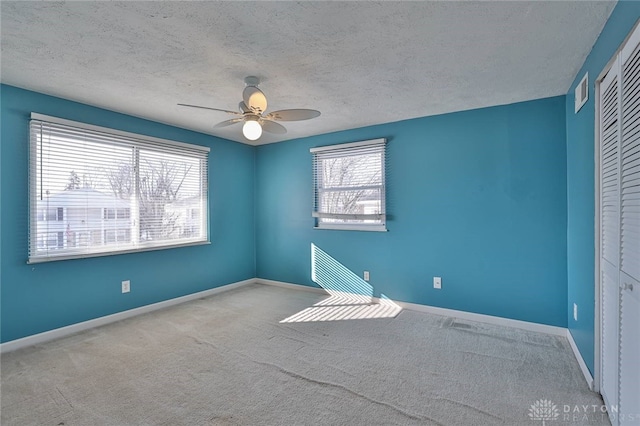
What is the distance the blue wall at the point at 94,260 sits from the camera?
266 cm

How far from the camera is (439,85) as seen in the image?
8.87ft

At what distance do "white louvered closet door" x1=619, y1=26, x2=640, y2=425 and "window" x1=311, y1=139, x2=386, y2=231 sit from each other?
246 cm

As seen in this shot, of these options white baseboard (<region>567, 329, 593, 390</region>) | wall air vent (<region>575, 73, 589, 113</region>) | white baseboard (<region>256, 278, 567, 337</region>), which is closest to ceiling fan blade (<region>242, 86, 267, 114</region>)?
wall air vent (<region>575, 73, 589, 113</region>)

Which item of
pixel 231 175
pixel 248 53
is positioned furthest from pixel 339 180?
pixel 248 53

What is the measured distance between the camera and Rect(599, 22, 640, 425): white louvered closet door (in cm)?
137

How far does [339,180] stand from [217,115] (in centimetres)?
178

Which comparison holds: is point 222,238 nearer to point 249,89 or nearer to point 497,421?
point 249,89

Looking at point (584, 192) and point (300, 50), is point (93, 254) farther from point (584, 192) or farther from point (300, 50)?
point (584, 192)

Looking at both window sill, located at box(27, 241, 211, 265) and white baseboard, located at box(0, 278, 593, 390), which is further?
window sill, located at box(27, 241, 211, 265)

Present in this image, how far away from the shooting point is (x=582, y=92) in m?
2.26

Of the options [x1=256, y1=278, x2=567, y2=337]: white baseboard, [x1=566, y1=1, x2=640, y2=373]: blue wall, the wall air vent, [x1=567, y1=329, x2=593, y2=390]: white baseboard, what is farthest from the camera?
[x1=256, y1=278, x2=567, y2=337]: white baseboard

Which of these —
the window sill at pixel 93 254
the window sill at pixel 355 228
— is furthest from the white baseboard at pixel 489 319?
the window sill at pixel 93 254

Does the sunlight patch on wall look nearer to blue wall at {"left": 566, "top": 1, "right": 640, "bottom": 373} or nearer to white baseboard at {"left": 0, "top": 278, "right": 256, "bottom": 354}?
white baseboard at {"left": 0, "top": 278, "right": 256, "bottom": 354}

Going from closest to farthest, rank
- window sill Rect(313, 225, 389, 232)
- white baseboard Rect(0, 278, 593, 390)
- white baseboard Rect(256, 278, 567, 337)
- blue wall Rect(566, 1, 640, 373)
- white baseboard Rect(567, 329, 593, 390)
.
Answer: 1. blue wall Rect(566, 1, 640, 373)
2. white baseboard Rect(567, 329, 593, 390)
3. white baseboard Rect(0, 278, 593, 390)
4. white baseboard Rect(256, 278, 567, 337)
5. window sill Rect(313, 225, 389, 232)
